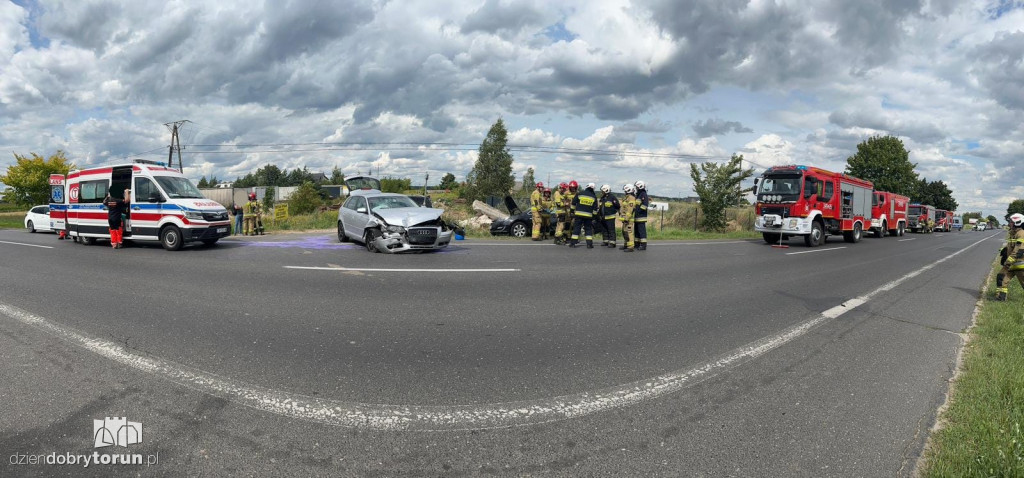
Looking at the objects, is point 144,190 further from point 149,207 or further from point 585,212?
point 585,212

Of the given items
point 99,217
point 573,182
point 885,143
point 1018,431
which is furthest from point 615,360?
point 885,143

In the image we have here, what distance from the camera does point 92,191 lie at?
13.1 metres

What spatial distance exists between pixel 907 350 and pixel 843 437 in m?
2.62

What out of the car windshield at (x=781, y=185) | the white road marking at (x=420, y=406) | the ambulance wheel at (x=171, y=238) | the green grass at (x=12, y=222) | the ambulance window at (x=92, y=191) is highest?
the car windshield at (x=781, y=185)

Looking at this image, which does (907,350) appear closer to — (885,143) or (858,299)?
(858,299)

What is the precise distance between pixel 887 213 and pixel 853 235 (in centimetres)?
692

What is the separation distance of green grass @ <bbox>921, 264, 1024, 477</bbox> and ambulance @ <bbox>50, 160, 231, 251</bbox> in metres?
13.6

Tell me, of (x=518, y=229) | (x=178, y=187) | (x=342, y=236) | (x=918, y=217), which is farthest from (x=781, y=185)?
(x=918, y=217)

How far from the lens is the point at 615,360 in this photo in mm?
3998

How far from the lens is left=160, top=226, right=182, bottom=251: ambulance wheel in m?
11.8

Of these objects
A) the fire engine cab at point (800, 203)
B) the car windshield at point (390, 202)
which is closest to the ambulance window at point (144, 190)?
the car windshield at point (390, 202)

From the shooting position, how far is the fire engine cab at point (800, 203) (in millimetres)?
17062

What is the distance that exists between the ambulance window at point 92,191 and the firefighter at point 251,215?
596cm

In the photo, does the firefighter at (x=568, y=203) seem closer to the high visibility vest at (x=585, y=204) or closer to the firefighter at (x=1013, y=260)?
the high visibility vest at (x=585, y=204)
